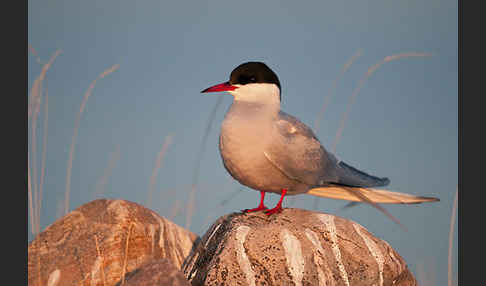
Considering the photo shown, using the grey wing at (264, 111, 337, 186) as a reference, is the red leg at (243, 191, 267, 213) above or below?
below

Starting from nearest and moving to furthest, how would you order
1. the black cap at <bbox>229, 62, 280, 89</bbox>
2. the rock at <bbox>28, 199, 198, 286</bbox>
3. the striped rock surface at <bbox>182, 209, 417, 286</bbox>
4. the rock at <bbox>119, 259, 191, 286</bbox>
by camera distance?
the rock at <bbox>119, 259, 191, 286</bbox>
the striped rock surface at <bbox>182, 209, 417, 286</bbox>
the black cap at <bbox>229, 62, 280, 89</bbox>
the rock at <bbox>28, 199, 198, 286</bbox>

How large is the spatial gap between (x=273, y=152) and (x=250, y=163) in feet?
0.86

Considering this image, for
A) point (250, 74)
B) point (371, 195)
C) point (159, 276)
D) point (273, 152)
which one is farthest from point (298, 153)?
point (159, 276)

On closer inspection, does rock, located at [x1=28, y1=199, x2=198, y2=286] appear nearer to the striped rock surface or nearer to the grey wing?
the striped rock surface

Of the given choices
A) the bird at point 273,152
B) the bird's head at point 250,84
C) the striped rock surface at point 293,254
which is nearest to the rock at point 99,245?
the striped rock surface at point 293,254

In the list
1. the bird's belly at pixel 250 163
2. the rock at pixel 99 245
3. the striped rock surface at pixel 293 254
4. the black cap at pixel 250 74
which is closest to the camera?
the striped rock surface at pixel 293 254

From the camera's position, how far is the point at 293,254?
474 cm

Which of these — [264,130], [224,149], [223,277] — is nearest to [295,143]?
[264,130]

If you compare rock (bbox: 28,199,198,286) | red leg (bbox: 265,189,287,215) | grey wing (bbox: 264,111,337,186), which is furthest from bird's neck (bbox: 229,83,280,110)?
rock (bbox: 28,199,198,286)

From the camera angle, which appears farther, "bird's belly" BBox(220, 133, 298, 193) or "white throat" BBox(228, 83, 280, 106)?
"white throat" BBox(228, 83, 280, 106)

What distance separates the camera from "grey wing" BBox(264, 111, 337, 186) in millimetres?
4914

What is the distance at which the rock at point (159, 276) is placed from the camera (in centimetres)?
410

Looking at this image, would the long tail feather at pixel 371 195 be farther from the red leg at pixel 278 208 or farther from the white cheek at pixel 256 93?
the white cheek at pixel 256 93

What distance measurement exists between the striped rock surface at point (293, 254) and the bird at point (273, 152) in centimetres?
32
